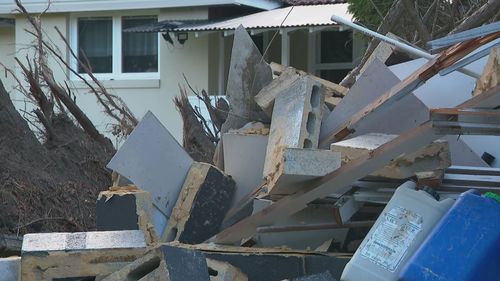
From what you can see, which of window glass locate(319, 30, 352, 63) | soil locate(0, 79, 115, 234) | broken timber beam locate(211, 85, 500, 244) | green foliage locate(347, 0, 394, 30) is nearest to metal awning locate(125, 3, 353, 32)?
window glass locate(319, 30, 352, 63)

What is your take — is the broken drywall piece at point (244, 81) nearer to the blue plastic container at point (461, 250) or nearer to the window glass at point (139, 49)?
the blue plastic container at point (461, 250)

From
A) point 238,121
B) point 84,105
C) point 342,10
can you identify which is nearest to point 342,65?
point 342,10

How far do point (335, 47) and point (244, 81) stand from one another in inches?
407

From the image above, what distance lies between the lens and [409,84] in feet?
13.7

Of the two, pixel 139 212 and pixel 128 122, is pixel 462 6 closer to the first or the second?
pixel 128 122

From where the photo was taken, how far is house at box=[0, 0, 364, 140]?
14.4m

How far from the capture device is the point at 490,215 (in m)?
3.43

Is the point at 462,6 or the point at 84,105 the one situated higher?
the point at 462,6

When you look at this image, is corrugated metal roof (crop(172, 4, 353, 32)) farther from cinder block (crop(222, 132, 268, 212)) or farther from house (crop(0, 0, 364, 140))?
cinder block (crop(222, 132, 268, 212))

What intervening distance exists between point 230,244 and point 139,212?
56 cm

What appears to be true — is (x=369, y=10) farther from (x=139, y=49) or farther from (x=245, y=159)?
(x=139, y=49)

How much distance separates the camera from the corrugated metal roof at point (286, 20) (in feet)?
42.9

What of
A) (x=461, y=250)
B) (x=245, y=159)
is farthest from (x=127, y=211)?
(x=461, y=250)

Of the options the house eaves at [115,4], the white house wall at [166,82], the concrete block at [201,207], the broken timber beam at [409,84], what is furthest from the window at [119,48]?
the broken timber beam at [409,84]
